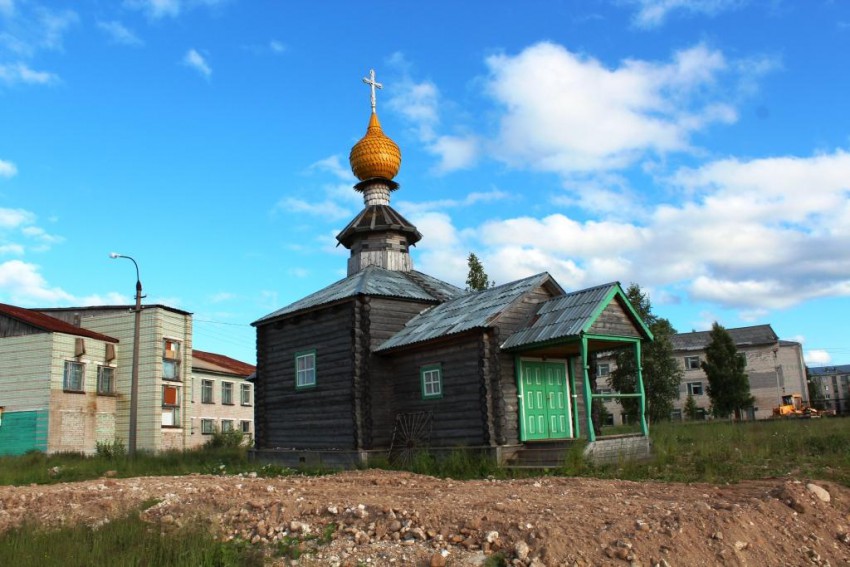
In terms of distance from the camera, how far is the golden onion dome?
25.4 metres

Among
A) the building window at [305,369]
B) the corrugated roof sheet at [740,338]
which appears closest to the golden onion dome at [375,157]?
the building window at [305,369]

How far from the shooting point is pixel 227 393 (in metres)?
40.1

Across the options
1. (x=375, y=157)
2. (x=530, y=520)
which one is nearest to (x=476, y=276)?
(x=375, y=157)

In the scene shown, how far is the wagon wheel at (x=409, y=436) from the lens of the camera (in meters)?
17.5

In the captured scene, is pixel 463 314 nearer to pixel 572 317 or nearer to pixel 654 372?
pixel 572 317

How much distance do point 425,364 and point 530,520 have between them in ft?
33.5

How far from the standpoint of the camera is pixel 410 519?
841 cm

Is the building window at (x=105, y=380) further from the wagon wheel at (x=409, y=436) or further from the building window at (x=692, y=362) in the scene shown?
the building window at (x=692, y=362)

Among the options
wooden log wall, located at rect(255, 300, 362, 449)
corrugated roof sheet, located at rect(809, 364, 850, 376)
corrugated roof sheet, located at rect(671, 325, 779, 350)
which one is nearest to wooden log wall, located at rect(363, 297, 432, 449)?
wooden log wall, located at rect(255, 300, 362, 449)

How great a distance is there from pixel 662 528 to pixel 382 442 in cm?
1190

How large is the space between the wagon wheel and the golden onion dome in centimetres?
1023

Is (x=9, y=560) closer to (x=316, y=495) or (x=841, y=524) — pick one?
(x=316, y=495)

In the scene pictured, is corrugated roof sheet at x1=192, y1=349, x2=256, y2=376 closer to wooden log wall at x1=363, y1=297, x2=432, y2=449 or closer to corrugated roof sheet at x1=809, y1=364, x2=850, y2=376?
wooden log wall at x1=363, y1=297, x2=432, y2=449

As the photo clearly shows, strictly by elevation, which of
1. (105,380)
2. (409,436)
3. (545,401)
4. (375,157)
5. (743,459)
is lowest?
(743,459)
